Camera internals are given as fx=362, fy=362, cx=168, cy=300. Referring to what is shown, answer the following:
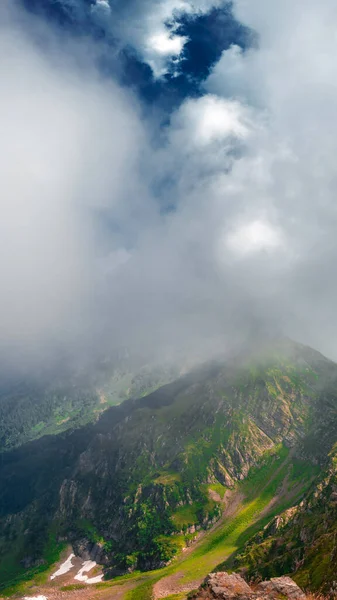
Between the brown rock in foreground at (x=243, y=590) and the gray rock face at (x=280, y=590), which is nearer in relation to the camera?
the brown rock in foreground at (x=243, y=590)

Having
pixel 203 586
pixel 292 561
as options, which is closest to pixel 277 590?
pixel 203 586

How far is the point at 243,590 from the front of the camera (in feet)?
319

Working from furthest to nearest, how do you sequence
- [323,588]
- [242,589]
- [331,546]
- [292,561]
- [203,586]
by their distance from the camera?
[292,561], [331,546], [323,588], [203,586], [242,589]

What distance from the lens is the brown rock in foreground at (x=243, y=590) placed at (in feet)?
308

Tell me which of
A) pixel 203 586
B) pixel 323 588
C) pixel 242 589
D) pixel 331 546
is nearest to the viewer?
pixel 242 589

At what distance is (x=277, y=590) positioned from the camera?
98.2 metres

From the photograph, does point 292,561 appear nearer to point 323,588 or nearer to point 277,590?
point 323,588

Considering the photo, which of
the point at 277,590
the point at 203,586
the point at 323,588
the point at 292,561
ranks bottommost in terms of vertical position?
the point at 292,561

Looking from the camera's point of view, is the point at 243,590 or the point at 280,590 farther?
the point at 280,590

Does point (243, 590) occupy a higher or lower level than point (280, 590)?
higher

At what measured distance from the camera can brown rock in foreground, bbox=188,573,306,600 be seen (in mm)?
93938

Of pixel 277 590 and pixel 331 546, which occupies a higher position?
pixel 277 590

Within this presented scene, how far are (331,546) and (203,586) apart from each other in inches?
3593

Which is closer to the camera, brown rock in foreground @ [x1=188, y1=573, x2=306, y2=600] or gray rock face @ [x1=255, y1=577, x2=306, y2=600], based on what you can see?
brown rock in foreground @ [x1=188, y1=573, x2=306, y2=600]
